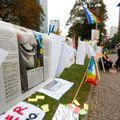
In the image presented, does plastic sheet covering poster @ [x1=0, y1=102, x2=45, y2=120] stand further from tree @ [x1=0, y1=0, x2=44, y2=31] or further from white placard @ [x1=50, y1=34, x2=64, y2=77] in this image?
tree @ [x1=0, y1=0, x2=44, y2=31]

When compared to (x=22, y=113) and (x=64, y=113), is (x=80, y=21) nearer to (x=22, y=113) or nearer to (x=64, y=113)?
(x=64, y=113)

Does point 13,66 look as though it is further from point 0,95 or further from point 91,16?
point 91,16

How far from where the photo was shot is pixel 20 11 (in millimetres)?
40719

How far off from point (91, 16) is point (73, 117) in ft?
33.5

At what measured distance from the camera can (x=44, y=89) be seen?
4.45 meters

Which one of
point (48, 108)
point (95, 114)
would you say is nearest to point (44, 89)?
point (48, 108)

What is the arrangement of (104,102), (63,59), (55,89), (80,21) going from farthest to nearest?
(80,21) → (104,102) → (63,59) → (55,89)

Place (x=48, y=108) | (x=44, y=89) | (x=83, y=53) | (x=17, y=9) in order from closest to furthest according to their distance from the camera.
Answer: (x=44, y=89), (x=48, y=108), (x=83, y=53), (x=17, y=9)

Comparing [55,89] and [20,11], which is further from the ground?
[20,11]

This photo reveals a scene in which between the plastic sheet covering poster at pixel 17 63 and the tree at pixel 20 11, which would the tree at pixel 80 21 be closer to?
the tree at pixel 20 11

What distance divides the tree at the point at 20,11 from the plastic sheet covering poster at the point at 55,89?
36284 mm

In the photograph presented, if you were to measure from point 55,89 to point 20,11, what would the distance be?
122 feet

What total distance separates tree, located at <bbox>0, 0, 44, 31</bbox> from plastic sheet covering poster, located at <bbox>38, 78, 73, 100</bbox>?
3628 centimetres

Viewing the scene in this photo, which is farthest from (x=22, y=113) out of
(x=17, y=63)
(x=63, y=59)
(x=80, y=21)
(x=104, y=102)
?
(x=80, y=21)
